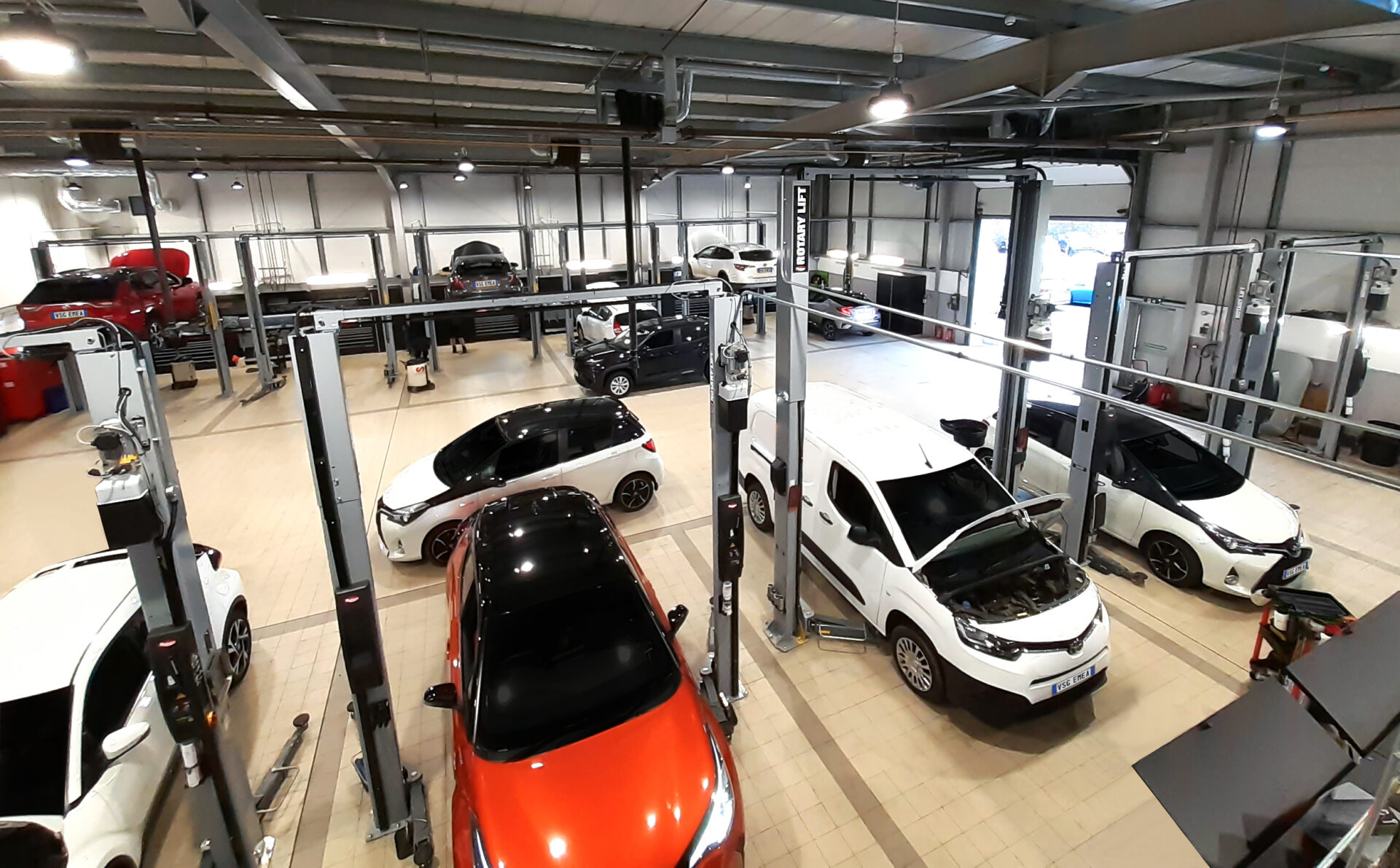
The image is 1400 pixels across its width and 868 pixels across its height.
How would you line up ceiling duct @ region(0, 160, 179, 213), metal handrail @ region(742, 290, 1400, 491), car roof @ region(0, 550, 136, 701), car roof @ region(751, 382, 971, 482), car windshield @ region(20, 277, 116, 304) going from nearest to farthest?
metal handrail @ region(742, 290, 1400, 491), car roof @ region(0, 550, 136, 701), car roof @ region(751, 382, 971, 482), ceiling duct @ region(0, 160, 179, 213), car windshield @ region(20, 277, 116, 304)

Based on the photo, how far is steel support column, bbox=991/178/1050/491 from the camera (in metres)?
6.68

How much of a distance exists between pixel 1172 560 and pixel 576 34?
22.4 ft

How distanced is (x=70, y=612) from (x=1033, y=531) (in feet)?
21.4

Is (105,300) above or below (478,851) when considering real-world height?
above

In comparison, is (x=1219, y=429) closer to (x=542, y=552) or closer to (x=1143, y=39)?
(x=1143, y=39)

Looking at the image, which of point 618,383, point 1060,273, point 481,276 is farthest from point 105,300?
point 1060,273

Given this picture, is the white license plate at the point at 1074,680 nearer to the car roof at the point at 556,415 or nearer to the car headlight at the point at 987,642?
the car headlight at the point at 987,642

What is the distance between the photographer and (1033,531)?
5.22 m

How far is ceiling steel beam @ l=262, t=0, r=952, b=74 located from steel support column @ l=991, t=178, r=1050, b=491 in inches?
62.8

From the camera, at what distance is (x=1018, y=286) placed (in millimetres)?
6922

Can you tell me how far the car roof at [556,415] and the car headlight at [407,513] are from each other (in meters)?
Result: 1.07

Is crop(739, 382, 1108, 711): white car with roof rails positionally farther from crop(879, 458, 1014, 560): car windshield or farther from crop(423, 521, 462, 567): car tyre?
crop(423, 521, 462, 567): car tyre

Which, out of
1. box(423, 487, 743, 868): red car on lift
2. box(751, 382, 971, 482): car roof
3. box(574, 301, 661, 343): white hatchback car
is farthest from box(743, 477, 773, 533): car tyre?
box(574, 301, 661, 343): white hatchback car

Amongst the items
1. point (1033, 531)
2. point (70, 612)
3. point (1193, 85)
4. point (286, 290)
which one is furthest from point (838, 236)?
point (70, 612)
